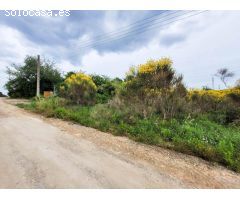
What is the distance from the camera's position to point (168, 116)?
970 cm

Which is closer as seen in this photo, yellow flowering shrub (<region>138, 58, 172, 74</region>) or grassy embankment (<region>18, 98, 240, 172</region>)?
grassy embankment (<region>18, 98, 240, 172</region>)

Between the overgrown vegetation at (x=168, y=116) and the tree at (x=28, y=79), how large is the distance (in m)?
16.3

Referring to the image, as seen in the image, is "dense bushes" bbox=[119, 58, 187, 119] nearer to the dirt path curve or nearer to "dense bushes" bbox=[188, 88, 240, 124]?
"dense bushes" bbox=[188, 88, 240, 124]

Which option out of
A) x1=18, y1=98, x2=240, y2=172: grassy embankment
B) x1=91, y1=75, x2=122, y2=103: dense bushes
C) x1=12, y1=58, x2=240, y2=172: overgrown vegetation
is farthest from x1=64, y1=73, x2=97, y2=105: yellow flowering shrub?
x1=18, y1=98, x2=240, y2=172: grassy embankment

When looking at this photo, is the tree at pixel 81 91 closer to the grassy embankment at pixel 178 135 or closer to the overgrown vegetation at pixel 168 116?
the overgrown vegetation at pixel 168 116

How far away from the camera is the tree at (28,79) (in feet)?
93.5

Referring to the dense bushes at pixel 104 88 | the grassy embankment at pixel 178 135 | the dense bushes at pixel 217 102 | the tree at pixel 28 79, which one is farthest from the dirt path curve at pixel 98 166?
the tree at pixel 28 79

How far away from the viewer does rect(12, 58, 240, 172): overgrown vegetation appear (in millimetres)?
5887

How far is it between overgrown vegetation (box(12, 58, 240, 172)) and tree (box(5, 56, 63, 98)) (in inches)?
642

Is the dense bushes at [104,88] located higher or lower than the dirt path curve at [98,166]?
higher

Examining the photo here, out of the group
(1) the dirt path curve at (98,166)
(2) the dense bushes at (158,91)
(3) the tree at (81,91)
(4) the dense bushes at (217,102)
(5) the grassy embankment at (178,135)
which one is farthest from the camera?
(3) the tree at (81,91)

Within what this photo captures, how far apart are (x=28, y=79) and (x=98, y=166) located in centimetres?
2662

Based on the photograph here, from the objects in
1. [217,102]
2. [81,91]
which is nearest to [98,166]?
[217,102]
